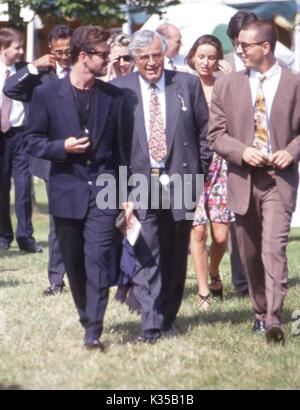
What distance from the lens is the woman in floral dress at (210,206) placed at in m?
11.1

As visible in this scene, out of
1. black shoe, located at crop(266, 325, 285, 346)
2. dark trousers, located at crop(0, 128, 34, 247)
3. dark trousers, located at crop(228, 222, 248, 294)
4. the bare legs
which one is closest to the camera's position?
black shoe, located at crop(266, 325, 285, 346)

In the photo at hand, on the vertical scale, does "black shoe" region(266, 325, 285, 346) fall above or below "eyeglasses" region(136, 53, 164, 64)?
below

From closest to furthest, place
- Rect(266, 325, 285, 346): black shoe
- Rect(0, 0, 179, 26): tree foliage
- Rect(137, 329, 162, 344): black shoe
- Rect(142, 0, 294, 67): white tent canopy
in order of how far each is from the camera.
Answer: Rect(266, 325, 285, 346): black shoe, Rect(137, 329, 162, 344): black shoe, Rect(0, 0, 179, 26): tree foliage, Rect(142, 0, 294, 67): white tent canopy

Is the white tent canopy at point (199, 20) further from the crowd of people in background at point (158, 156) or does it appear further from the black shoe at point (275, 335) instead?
the black shoe at point (275, 335)

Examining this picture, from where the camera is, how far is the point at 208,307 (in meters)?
10.8

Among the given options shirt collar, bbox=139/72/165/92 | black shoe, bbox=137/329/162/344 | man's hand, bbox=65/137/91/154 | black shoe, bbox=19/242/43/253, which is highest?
shirt collar, bbox=139/72/165/92

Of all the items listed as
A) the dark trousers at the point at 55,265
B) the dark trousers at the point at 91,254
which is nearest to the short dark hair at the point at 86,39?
the dark trousers at the point at 91,254

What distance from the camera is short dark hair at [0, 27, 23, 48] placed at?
14.5m

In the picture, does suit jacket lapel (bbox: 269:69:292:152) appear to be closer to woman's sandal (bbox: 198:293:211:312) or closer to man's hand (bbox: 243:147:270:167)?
man's hand (bbox: 243:147:270:167)

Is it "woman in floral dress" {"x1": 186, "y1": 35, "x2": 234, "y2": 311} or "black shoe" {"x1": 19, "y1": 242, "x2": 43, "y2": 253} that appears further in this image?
"black shoe" {"x1": 19, "y1": 242, "x2": 43, "y2": 253}

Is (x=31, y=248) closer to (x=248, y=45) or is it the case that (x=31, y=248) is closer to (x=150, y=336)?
(x=150, y=336)

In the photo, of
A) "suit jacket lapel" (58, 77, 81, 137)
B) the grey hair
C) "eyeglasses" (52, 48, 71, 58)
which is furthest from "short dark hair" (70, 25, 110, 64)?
"eyeglasses" (52, 48, 71, 58)
